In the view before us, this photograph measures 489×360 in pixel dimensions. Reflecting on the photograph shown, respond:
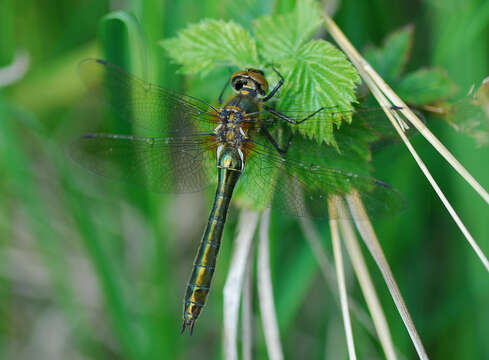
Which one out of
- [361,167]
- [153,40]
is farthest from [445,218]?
[153,40]

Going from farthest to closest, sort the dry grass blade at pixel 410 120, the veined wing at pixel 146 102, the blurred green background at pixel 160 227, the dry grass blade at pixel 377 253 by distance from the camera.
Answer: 1. the blurred green background at pixel 160 227
2. the veined wing at pixel 146 102
3. the dry grass blade at pixel 377 253
4. the dry grass blade at pixel 410 120

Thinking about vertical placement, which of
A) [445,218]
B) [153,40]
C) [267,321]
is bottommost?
[267,321]

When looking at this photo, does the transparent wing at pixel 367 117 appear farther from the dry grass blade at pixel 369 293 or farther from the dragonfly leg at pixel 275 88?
the dry grass blade at pixel 369 293

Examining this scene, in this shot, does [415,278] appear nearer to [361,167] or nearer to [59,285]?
[361,167]

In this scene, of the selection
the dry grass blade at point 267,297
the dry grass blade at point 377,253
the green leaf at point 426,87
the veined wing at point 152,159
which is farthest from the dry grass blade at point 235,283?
the green leaf at point 426,87

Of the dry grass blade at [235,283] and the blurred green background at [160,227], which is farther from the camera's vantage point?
the blurred green background at [160,227]

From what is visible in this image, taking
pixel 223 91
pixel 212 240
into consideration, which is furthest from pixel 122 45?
pixel 212 240

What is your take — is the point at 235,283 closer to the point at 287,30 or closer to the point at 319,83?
A: the point at 319,83
